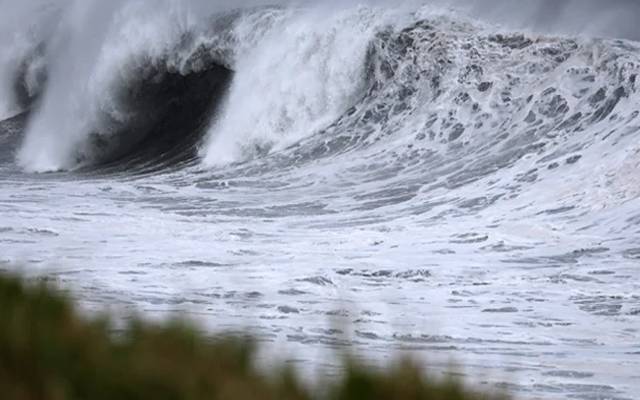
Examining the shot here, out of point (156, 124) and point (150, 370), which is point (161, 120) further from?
point (150, 370)

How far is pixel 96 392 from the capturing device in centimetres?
216

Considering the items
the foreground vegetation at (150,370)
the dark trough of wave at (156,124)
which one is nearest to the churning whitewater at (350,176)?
the dark trough of wave at (156,124)

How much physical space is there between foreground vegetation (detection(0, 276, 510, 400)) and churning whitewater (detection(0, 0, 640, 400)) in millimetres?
1135

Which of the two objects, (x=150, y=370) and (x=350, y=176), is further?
(x=350, y=176)

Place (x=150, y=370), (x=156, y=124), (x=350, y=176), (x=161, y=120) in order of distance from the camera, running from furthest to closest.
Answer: (x=161, y=120) → (x=156, y=124) → (x=350, y=176) → (x=150, y=370)

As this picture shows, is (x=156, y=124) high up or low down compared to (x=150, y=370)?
up

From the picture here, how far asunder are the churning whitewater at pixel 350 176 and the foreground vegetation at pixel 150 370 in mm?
1135

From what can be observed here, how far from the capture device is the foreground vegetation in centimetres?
215

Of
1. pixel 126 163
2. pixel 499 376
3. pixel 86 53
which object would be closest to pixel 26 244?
pixel 499 376

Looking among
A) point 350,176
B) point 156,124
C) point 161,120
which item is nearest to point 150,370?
point 350,176

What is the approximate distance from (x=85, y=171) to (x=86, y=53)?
5.68 meters

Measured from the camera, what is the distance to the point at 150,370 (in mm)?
2189

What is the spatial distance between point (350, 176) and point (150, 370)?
1651 centimetres

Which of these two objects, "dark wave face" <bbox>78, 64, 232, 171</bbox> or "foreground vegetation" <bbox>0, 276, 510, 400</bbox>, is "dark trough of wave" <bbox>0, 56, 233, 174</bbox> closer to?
"dark wave face" <bbox>78, 64, 232, 171</bbox>
